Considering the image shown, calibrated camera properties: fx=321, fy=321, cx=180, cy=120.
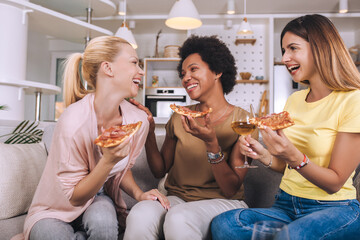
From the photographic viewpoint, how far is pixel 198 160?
5.69 ft

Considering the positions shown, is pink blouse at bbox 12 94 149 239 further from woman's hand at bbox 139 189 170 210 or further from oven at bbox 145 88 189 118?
oven at bbox 145 88 189 118

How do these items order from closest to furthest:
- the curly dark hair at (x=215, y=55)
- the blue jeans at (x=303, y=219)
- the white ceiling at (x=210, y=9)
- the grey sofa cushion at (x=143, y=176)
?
the blue jeans at (x=303, y=219), the curly dark hair at (x=215, y=55), the grey sofa cushion at (x=143, y=176), the white ceiling at (x=210, y=9)

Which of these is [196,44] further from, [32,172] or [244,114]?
[32,172]

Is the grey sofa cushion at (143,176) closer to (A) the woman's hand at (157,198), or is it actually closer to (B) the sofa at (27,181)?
(B) the sofa at (27,181)

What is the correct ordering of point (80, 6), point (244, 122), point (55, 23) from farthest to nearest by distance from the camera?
point (80, 6) < point (55, 23) < point (244, 122)

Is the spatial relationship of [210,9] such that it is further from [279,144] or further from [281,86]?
[279,144]

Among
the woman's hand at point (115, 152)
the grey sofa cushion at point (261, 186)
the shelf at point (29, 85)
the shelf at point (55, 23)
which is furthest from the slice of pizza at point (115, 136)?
the shelf at point (55, 23)

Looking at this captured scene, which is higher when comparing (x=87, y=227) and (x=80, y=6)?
(x=80, y=6)

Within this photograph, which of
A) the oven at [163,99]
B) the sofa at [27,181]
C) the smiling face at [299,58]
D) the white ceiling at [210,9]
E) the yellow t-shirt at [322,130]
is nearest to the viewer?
the yellow t-shirt at [322,130]

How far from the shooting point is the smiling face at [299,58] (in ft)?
4.64

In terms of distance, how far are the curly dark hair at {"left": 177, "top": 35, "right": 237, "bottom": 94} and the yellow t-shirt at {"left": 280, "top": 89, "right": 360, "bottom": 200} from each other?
620mm

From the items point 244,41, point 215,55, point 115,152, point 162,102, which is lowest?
point 115,152

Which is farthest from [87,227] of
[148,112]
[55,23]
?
[55,23]

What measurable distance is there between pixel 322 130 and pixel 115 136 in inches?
33.3
